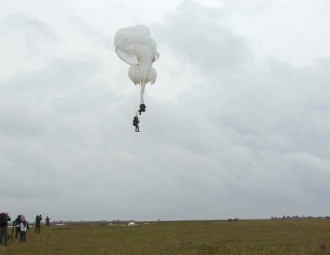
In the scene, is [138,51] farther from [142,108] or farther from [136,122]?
[136,122]

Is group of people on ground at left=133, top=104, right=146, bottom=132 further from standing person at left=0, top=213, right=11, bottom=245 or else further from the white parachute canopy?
standing person at left=0, top=213, right=11, bottom=245

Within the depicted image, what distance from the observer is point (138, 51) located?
29.0 metres

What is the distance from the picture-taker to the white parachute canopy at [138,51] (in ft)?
94.8

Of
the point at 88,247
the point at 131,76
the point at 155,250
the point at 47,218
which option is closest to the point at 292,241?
the point at 155,250

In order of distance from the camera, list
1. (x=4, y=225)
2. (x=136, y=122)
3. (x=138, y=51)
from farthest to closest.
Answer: (x=4, y=225)
(x=136, y=122)
(x=138, y=51)

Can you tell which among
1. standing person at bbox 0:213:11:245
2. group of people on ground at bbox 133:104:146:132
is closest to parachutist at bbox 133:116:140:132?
group of people on ground at bbox 133:104:146:132

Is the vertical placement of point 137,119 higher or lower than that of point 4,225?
higher

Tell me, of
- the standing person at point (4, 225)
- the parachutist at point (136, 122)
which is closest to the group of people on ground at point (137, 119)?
the parachutist at point (136, 122)

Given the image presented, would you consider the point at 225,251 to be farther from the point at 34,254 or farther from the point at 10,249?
the point at 10,249

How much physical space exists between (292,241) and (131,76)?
12442 millimetres

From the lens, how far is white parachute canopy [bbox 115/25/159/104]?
2891 centimetres

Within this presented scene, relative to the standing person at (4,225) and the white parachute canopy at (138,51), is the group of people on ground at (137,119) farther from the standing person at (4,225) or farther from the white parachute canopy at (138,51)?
the standing person at (4,225)

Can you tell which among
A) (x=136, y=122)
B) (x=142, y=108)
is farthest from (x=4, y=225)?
(x=142, y=108)

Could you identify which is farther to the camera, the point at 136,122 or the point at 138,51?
the point at 136,122
